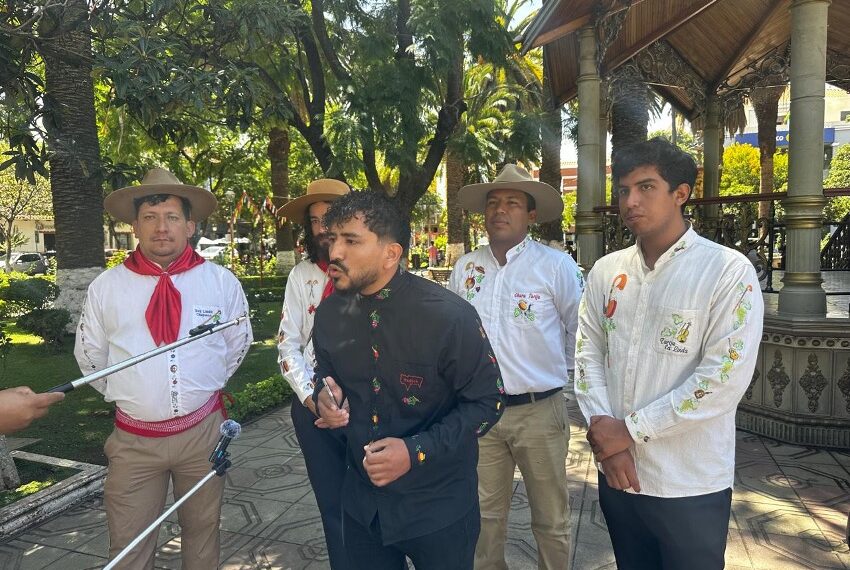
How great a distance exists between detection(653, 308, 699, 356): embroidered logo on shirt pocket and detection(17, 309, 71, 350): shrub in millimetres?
8949

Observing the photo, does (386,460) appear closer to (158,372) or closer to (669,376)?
(669,376)

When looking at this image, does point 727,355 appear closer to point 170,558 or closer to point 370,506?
point 370,506

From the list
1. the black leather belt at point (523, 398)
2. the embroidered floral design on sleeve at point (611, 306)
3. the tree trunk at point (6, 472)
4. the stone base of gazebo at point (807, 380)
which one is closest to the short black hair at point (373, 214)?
the embroidered floral design on sleeve at point (611, 306)

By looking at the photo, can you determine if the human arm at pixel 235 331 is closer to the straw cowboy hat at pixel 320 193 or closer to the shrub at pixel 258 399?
the straw cowboy hat at pixel 320 193

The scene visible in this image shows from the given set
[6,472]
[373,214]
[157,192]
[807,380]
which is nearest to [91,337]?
[157,192]

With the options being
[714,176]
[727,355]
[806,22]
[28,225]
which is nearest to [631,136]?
[714,176]

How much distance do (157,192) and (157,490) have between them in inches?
56.2

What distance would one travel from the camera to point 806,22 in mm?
5102

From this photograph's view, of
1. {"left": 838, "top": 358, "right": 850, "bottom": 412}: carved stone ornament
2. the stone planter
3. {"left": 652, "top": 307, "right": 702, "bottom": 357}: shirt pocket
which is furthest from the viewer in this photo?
{"left": 838, "top": 358, "right": 850, "bottom": 412}: carved stone ornament

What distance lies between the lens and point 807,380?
516 centimetres

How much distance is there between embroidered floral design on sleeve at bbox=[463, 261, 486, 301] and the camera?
Answer: 3090mm

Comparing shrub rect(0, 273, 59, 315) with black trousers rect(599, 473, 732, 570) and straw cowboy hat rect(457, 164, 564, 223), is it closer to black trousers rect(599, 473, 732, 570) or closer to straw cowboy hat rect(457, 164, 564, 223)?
straw cowboy hat rect(457, 164, 564, 223)

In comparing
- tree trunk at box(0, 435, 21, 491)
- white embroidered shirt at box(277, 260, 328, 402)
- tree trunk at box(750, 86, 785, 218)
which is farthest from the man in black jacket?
tree trunk at box(750, 86, 785, 218)

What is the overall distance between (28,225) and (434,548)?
63449mm
